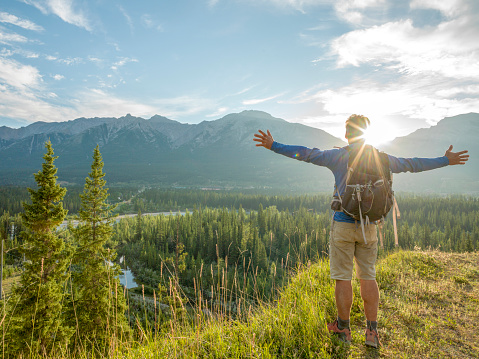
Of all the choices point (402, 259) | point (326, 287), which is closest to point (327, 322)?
point (326, 287)

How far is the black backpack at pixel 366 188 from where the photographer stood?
357 centimetres

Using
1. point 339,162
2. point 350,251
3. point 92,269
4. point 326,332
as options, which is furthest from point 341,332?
point 92,269

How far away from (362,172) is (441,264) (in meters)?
6.35

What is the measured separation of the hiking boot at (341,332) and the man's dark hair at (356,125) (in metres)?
2.74

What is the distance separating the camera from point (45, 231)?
14.0 m

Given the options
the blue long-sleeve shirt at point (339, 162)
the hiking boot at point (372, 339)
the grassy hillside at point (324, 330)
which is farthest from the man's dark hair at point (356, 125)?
the hiking boot at point (372, 339)

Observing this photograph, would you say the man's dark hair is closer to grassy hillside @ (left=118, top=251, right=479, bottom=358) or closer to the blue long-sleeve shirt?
the blue long-sleeve shirt

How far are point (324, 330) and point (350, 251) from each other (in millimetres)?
1130

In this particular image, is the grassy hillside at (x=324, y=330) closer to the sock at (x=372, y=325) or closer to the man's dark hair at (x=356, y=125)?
the sock at (x=372, y=325)

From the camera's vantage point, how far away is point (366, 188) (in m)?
3.59

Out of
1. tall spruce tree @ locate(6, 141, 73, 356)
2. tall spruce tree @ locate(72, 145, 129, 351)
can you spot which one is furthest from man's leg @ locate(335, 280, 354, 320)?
tall spruce tree @ locate(6, 141, 73, 356)

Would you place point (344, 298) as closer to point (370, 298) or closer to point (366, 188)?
point (370, 298)

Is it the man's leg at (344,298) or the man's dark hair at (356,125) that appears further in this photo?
the man's dark hair at (356,125)

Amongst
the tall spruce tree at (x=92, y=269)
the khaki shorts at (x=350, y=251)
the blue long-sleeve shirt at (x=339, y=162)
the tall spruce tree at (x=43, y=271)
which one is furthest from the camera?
the tall spruce tree at (x=92, y=269)
